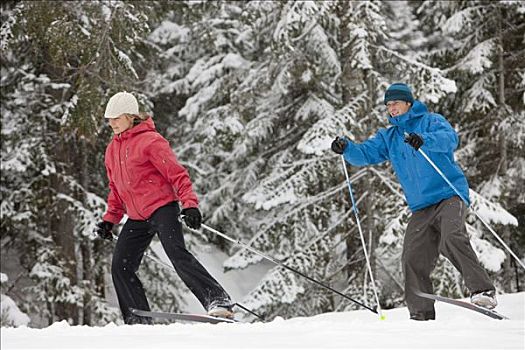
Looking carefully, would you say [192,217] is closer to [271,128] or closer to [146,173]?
[146,173]

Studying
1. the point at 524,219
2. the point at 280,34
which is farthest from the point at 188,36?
the point at 524,219

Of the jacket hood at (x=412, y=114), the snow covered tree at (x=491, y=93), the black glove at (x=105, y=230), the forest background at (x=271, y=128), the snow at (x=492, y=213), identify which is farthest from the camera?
the snow covered tree at (x=491, y=93)

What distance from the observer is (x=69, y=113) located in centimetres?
1148

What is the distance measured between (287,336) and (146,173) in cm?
205

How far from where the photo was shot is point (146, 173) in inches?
215

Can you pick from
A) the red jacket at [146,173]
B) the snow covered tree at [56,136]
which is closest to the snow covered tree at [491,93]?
the snow covered tree at [56,136]

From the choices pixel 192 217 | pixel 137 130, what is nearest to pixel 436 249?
pixel 192 217

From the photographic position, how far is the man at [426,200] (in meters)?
5.34

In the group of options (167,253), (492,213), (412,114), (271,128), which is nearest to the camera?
(167,253)

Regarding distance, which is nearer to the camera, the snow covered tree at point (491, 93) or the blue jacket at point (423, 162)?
the blue jacket at point (423, 162)

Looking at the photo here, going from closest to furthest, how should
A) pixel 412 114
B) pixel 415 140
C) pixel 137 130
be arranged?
1. pixel 415 140
2. pixel 137 130
3. pixel 412 114

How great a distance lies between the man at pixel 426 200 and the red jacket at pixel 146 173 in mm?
1615

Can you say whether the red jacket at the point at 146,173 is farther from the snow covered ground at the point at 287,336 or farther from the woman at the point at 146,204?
the snow covered ground at the point at 287,336

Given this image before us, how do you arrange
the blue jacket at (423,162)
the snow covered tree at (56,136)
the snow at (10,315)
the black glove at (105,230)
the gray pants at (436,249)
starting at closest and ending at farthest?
the gray pants at (436,249) < the blue jacket at (423,162) < the black glove at (105,230) < the snow covered tree at (56,136) < the snow at (10,315)
